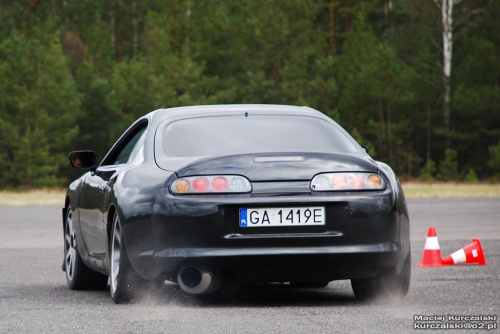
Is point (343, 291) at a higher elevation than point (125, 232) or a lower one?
lower

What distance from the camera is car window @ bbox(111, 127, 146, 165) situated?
7.51m

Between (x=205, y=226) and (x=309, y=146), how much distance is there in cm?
115

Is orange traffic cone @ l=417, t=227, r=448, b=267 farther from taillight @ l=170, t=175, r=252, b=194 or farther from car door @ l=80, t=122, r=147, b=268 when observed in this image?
taillight @ l=170, t=175, r=252, b=194

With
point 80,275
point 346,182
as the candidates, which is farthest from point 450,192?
point 346,182

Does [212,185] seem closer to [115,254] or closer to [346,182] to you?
[346,182]

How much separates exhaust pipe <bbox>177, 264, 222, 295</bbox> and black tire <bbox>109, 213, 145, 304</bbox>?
0.33 meters

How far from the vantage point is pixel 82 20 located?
63.2 meters

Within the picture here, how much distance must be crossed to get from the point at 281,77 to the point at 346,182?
47.5 m

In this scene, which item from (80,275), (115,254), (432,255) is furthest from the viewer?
(432,255)

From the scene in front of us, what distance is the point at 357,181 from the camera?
257 inches

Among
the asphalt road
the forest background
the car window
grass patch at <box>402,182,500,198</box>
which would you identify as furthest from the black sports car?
the forest background

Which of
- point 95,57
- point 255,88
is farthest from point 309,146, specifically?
point 95,57

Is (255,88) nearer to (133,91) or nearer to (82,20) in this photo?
(133,91)

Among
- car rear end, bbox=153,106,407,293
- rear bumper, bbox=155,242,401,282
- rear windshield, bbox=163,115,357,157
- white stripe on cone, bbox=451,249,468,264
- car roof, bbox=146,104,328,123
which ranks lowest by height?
white stripe on cone, bbox=451,249,468,264
